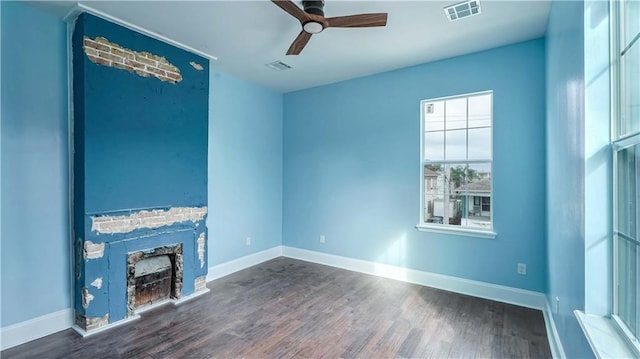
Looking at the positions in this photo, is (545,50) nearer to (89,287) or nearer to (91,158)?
(91,158)

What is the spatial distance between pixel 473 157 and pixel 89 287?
14.4 feet

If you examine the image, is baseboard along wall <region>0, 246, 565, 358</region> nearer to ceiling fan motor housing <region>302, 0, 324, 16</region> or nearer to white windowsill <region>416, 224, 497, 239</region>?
white windowsill <region>416, 224, 497, 239</region>

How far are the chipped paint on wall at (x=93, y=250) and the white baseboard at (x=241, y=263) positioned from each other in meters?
1.52

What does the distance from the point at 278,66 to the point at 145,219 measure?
2575 millimetres

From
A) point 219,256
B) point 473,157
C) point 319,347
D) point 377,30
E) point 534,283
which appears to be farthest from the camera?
point 219,256

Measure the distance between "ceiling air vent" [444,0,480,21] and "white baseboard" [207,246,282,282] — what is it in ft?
13.6

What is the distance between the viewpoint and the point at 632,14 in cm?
120

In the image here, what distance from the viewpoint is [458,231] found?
12.1 ft

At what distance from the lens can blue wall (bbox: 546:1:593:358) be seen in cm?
152

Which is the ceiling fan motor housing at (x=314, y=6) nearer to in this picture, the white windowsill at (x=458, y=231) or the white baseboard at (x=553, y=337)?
the white windowsill at (x=458, y=231)

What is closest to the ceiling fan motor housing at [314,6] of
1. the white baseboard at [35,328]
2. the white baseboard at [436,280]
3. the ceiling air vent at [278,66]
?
the ceiling air vent at [278,66]

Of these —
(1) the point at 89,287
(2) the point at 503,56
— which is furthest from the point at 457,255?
(1) the point at 89,287

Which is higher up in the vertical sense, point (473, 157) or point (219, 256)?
point (473, 157)

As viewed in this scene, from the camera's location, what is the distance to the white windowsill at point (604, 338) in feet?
3.86
